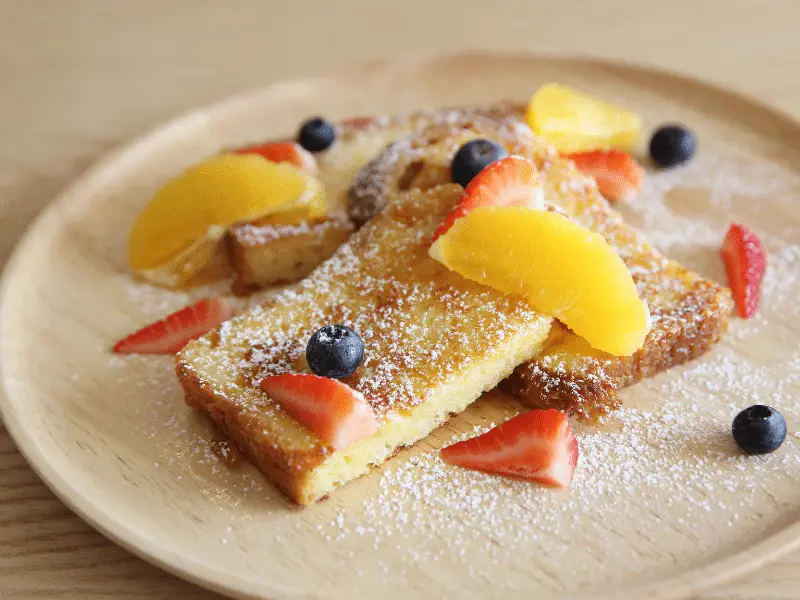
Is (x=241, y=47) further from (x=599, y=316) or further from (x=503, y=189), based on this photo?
(x=599, y=316)

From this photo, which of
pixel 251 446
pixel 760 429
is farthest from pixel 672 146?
pixel 251 446

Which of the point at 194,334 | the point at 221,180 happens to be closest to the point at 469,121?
the point at 221,180

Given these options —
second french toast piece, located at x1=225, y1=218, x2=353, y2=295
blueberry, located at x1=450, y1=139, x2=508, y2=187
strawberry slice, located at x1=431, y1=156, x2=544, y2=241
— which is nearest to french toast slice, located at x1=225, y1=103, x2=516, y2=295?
second french toast piece, located at x1=225, y1=218, x2=353, y2=295

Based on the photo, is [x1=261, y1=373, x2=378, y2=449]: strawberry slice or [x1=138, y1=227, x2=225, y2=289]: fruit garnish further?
[x1=138, y1=227, x2=225, y2=289]: fruit garnish

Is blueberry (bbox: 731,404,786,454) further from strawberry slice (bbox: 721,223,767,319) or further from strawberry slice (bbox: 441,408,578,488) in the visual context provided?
strawberry slice (bbox: 721,223,767,319)

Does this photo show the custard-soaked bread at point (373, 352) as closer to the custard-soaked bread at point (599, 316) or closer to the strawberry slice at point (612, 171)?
the custard-soaked bread at point (599, 316)

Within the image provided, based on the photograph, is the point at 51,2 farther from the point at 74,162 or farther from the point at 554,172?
the point at 554,172
